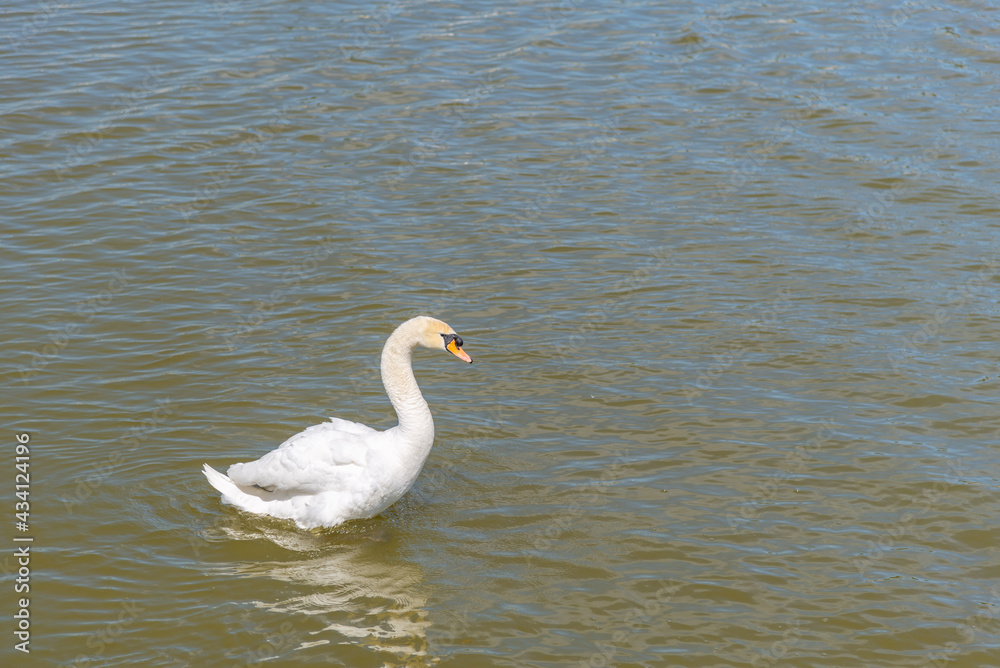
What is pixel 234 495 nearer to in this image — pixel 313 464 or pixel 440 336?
pixel 313 464

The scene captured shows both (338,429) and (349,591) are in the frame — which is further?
(338,429)

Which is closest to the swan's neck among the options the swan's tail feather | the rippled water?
the rippled water

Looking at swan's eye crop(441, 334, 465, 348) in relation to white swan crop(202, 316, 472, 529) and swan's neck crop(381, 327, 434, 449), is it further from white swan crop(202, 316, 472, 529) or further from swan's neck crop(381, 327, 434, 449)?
swan's neck crop(381, 327, 434, 449)

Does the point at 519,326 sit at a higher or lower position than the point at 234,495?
higher

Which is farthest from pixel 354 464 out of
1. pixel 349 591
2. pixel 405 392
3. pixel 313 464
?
pixel 349 591

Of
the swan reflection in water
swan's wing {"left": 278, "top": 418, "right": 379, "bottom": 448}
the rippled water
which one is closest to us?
the swan reflection in water

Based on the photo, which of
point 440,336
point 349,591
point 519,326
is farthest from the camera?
point 519,326

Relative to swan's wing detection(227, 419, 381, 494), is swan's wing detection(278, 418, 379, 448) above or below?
above

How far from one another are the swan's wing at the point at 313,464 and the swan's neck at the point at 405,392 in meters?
0.32

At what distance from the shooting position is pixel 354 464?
873 centimetres

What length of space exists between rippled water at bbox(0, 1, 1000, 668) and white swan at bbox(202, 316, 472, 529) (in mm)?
308

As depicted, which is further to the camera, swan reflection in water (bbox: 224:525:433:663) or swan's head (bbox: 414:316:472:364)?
swan's head (bbox: 414:316:472:364)

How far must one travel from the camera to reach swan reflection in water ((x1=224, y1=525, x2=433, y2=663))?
784 cm

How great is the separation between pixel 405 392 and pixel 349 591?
5.30 ft
